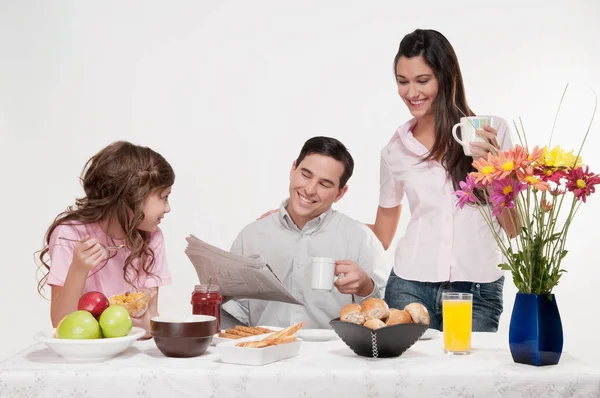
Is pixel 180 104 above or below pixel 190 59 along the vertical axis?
below

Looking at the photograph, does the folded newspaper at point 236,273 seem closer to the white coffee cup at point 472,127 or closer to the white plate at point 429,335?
the white plate at point 429,335

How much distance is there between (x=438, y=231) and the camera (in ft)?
8.30

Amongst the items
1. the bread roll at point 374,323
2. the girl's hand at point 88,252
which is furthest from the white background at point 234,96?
the bread roll at point 374,323

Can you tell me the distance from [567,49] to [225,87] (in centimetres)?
203

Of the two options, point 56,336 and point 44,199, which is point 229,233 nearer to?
point 44,199

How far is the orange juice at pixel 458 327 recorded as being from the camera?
1.73 m

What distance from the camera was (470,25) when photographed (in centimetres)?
409

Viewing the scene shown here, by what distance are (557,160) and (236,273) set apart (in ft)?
3.27

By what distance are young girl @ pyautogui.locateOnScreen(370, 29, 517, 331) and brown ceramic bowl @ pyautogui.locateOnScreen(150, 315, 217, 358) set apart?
107 cm

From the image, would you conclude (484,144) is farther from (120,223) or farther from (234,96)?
(234,96)

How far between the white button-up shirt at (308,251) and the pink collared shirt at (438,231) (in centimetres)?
24

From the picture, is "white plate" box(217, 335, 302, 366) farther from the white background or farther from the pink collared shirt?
the white background

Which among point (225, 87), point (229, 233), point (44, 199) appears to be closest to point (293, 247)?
point (229, 233)

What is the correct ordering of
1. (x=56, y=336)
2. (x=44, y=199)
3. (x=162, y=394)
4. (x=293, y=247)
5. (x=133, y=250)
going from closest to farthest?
(x=162, y=394) < (x=56, y=336) < (x=133, y=250) < (x=293, y=247) < (x=44, y=199)
